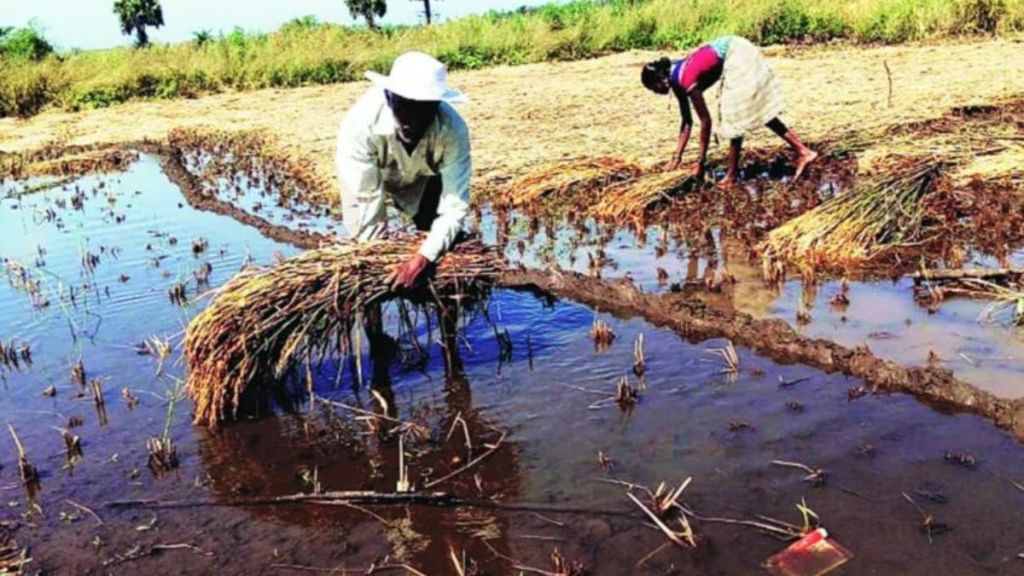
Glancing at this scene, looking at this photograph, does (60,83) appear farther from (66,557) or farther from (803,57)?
(66,557)

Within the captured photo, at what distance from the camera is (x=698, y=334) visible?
524cm

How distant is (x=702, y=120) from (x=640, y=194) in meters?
0.80

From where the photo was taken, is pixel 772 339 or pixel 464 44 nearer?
pixel 772 339

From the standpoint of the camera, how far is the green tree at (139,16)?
35.3 metres

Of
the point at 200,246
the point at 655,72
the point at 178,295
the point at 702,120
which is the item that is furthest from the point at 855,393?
the point at 200,246

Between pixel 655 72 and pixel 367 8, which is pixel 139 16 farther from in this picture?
pixel 655 72

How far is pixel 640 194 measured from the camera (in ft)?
25.8

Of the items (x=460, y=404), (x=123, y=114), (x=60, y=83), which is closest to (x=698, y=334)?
(x=460, y=404)

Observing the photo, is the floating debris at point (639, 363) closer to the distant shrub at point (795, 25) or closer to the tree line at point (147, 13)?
the distant shrub at point (795, 25)

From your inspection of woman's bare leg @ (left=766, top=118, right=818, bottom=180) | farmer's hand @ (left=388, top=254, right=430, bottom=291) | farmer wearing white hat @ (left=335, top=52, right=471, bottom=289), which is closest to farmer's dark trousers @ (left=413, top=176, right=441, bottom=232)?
farmer wearing white hat @ (left=335, top=52, right=471, bottom=289)

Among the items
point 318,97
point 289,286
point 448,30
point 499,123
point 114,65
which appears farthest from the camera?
point 448,30

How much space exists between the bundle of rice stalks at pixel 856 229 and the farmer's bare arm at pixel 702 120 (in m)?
1.52

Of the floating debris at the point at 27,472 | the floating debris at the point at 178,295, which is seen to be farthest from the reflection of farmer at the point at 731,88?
the floating debris at the point at 27,472

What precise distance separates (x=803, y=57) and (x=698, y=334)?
44.4 ft
